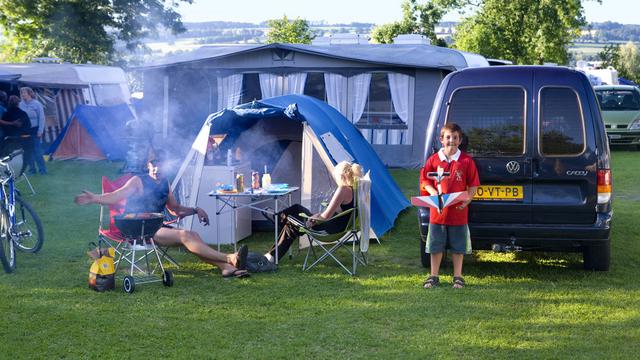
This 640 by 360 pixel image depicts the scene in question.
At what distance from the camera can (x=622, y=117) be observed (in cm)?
2045

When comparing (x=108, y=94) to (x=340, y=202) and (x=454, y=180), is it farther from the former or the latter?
(x=454, y=180)

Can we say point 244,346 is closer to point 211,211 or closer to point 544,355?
point 544,355

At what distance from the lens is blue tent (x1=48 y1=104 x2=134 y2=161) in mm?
Answer: 18266

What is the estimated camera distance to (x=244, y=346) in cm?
522

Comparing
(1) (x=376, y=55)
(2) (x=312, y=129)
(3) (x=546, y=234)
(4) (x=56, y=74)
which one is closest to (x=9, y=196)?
(2) (x=312, y=129)

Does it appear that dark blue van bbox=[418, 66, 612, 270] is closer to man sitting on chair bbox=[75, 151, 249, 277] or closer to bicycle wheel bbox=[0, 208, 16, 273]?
man sitting on chair bbox=[75, 151, 249, 277]

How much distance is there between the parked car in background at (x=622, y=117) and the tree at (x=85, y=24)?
61.5 ft

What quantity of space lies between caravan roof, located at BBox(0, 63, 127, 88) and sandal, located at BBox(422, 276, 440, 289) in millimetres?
14881

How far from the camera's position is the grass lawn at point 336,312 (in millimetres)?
5172

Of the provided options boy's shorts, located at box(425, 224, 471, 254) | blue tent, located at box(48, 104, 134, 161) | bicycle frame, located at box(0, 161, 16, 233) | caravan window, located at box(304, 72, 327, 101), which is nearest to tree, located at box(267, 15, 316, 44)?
blue tent, located at box(48, 104, 134, 161)

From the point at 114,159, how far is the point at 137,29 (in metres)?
16.8

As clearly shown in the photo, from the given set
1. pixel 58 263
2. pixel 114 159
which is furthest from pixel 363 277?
pixel 114 159

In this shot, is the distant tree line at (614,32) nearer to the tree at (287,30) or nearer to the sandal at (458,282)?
the tree at (287,30)

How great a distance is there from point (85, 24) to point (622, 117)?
2054 cm
